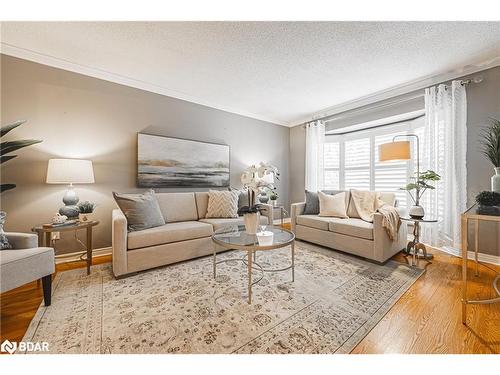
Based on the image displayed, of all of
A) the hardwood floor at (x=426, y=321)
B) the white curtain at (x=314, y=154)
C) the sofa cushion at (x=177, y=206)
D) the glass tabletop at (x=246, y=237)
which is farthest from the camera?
the white curtain at (x=314, y=154)

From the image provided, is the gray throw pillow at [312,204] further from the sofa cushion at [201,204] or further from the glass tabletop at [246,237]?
the sofa cushion at [201,204]

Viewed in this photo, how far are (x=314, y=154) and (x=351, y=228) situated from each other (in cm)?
218

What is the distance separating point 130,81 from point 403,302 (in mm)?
3987

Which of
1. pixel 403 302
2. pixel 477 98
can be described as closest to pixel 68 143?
pixel 403 302

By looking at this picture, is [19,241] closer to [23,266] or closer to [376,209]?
[23,266]

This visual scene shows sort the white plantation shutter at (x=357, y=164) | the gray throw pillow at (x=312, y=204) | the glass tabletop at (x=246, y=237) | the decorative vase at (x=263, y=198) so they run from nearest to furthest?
the glass tabletop at (x=246, y=237)
the gray throw pillow at (x=312, y=204)
the white plantation shutter at (x=357, y=164)
the decorative vase at (x=263, y=198)

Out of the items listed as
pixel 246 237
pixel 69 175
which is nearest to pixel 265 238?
pixel 246 237

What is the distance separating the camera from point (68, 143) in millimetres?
2533

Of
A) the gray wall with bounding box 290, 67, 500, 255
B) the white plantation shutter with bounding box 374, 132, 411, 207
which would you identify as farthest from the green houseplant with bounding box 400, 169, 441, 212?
the white plantation shutter with bounding box 374, 132, 411, 207

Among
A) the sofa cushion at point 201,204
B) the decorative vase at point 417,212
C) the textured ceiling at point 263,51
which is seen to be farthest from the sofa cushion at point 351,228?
the textured ceiling at point 263,51

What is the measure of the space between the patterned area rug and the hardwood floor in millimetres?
72

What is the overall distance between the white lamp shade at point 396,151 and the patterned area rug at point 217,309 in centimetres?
126

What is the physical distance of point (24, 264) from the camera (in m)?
1.42

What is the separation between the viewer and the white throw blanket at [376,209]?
2402mm
